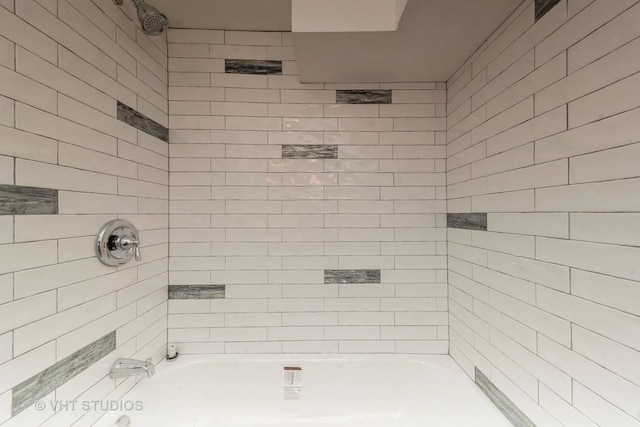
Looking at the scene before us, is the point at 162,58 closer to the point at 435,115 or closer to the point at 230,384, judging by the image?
the point at 435,115

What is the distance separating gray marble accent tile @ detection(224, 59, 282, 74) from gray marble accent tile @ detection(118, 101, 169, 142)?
480 millimetres

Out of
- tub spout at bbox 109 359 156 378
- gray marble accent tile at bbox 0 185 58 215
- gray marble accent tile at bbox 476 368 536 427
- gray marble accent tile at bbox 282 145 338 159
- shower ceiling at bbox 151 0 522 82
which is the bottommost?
gray marble accent tile at bbox 476 368 536 427

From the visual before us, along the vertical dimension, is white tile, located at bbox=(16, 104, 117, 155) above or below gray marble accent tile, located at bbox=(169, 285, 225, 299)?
above

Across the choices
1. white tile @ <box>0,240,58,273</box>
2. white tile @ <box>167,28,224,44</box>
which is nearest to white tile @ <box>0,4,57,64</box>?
white tile @ <box>0,240,58,273</box>

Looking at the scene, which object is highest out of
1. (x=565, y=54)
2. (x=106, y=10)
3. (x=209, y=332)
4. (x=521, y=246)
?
(x=106, y=10)

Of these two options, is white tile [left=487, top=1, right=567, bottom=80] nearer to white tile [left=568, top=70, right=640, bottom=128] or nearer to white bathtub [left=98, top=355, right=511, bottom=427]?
white tile [left=568, top=70, right=640, bottom=128]

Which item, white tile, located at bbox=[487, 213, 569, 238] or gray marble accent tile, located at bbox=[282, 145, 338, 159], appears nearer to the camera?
white tile, located at bbox=[487, 213, 569, 238]

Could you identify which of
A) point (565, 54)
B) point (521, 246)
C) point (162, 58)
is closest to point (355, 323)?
point (521, 246)

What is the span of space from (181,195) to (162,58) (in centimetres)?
73

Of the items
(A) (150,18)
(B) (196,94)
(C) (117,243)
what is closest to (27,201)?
(C) (117,243)

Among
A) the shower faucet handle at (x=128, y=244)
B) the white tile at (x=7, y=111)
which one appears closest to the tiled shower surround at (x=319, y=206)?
the white tile at (x=7, y=111)

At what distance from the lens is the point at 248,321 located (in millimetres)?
1587

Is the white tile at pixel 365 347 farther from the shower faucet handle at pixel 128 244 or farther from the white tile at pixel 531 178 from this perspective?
the shower faucet handle at pixel 128 244

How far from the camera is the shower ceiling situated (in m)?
1.08
